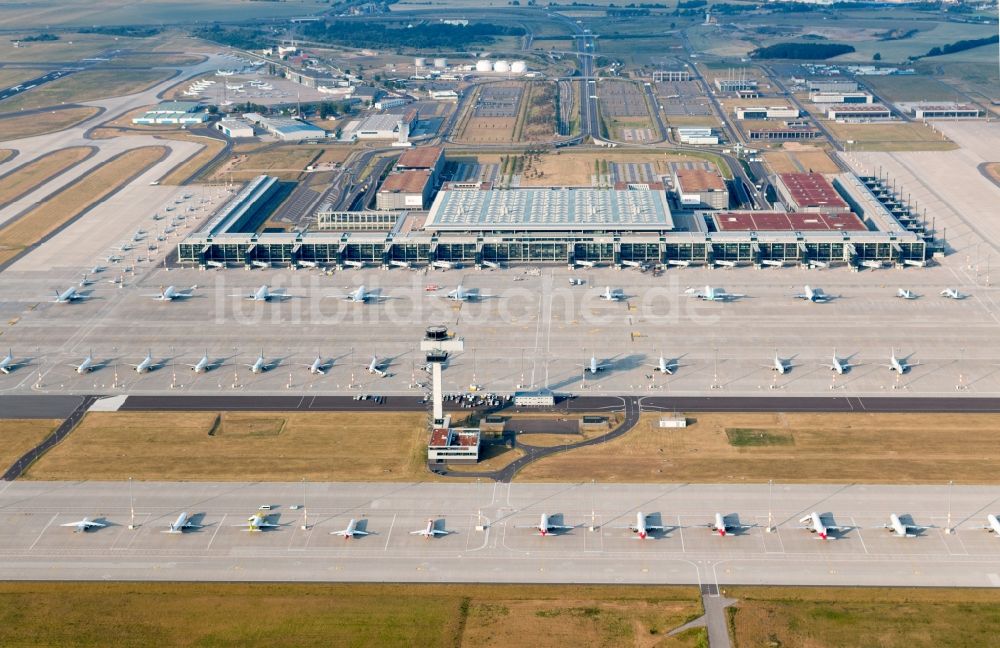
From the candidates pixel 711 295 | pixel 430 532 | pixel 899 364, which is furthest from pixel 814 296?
pixel 430 532

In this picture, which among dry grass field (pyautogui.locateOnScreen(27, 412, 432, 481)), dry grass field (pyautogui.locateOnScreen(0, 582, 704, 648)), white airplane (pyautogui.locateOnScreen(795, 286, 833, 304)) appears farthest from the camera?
white airplane (pyautogui.locateOnScreen(795, 286, 833, 304))

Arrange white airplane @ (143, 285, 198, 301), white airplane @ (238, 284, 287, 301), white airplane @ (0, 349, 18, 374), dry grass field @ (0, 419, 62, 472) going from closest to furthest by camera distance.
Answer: dry grass field @ (0, 419, 62, 472)
white airplane @ (0, 349, 18, 374)
white airplane @ (238, 284, 287, 301)
white airplane @ (143, 285, 198, 301)

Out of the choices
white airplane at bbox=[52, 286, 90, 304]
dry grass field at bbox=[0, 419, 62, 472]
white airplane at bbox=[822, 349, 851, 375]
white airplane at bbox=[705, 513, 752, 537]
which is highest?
white airplane at bbox=[822, 349, 851, 375]

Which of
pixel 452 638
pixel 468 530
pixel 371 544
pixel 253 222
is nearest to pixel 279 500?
pixel 371 544

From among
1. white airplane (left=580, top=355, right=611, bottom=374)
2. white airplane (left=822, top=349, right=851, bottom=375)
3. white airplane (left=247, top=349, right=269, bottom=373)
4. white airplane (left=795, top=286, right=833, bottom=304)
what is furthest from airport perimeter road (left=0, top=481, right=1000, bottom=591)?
white airplane (left=795, top=286, right=833, bottom=304)

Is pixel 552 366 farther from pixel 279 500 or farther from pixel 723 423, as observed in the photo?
pixel 279 500

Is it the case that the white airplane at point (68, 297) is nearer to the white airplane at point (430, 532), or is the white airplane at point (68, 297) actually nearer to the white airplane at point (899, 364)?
the white airplane at point (430, 532)

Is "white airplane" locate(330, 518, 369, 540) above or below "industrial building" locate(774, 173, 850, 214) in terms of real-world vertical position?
below

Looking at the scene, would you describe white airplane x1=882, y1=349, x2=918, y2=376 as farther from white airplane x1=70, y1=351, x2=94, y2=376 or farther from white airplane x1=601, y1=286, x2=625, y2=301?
white airplane x1=70, y1=351, x2=94, y2=376

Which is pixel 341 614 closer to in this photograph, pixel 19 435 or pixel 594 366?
pixel 19 435
